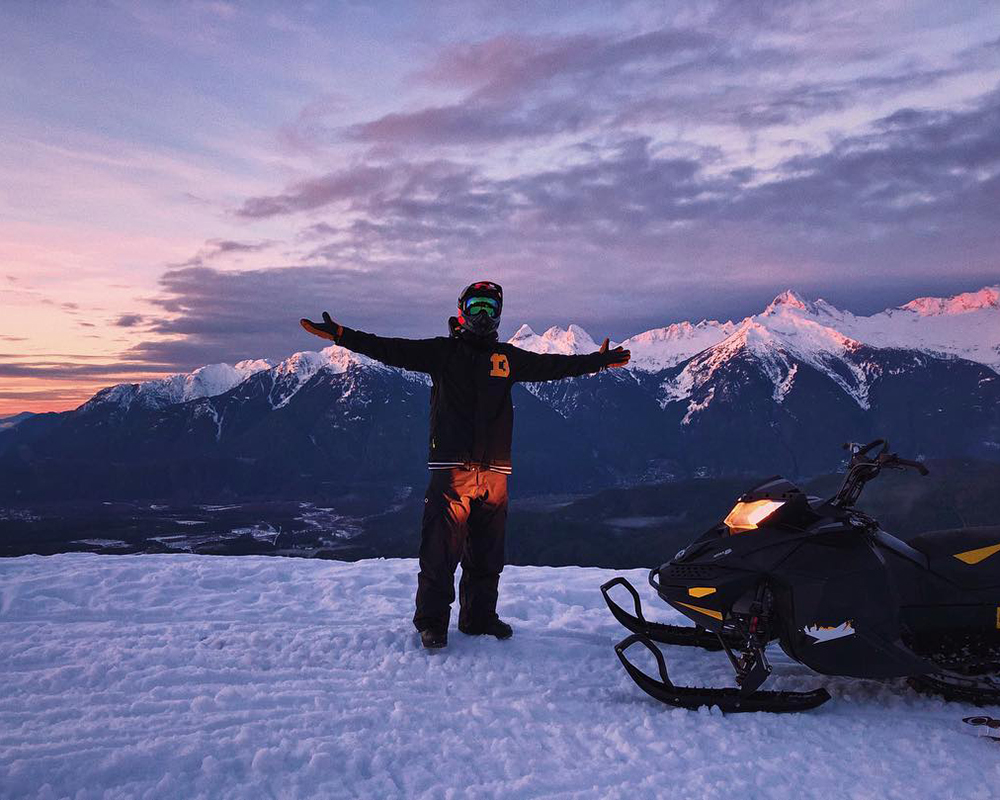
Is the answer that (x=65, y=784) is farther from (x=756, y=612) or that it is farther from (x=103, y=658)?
(x=756, y=612)

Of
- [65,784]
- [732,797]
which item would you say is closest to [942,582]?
[732,797]

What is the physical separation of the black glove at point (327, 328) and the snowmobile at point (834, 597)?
3.20 meters

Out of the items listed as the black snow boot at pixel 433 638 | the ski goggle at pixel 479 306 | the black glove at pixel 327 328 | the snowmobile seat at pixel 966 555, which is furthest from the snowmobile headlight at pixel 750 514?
the black glove at pixel 327 328

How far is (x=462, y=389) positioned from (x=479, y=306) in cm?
76

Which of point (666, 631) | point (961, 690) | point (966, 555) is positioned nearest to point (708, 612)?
point (666, 631)

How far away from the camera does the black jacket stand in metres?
5.57

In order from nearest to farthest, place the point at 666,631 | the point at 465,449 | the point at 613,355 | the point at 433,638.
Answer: the point at 433,638
the point at 666,631
the point at 465,449
the point at 613,355

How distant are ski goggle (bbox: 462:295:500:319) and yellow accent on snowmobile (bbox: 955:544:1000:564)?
3931 mm

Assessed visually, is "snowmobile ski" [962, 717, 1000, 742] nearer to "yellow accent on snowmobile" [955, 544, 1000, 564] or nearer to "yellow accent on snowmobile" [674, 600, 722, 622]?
"yellow accent on snowmobile" [955, 544, 1000, 564]

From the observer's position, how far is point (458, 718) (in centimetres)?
406

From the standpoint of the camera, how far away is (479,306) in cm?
577

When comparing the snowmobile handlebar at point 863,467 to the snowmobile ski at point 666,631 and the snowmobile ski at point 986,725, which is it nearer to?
the snowmobile ski at point 986,725

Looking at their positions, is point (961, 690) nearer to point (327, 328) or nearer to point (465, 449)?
point (465, 449)

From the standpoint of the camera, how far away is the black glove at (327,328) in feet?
17.9
